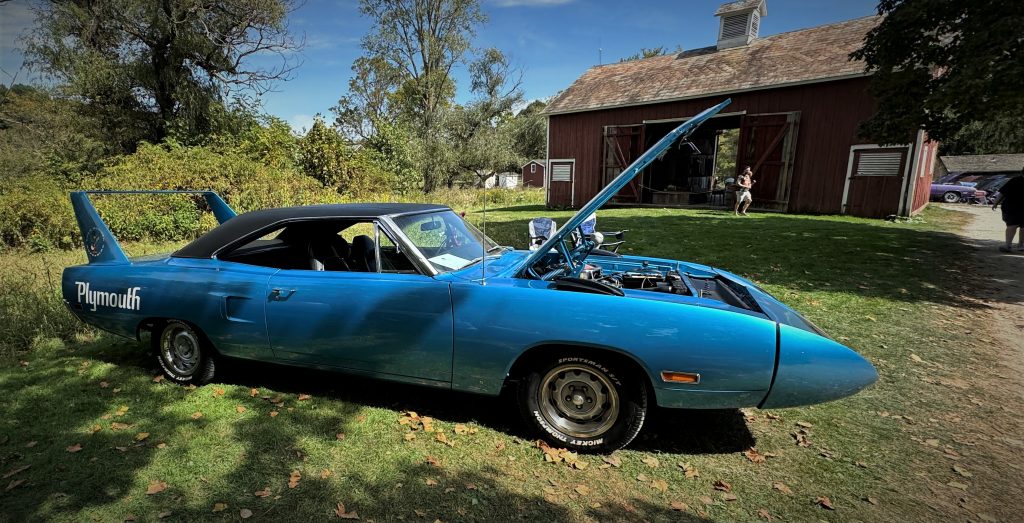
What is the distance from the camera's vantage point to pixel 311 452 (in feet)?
9.00

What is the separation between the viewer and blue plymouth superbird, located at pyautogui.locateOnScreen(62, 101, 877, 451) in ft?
7.86

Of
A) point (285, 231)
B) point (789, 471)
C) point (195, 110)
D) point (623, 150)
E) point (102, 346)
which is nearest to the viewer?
point (789, 471)

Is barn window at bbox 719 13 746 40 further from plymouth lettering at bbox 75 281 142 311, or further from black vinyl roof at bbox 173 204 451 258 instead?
plymouth lettering at bbox 75 281 142 311

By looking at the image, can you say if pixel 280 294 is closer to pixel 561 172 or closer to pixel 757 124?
pixel 757 124

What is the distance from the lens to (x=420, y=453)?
274 centimetres

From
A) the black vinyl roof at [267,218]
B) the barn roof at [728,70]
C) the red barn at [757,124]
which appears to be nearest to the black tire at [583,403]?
the black vinyl roof at [267,218]

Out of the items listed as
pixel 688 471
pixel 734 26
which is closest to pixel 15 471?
pixel 688 471

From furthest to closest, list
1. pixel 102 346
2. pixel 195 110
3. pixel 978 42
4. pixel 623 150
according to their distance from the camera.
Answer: pixel 623 150, pixel 195 110, pixel 978 42, pixel 102 346

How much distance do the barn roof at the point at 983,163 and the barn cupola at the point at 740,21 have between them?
110 feet

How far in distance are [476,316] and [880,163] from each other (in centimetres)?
1653

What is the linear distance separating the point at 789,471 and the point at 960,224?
16470mm

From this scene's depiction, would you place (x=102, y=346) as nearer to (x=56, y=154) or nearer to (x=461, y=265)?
(x=461, y=265)

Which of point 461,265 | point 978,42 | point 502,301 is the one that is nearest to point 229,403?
point 461,265

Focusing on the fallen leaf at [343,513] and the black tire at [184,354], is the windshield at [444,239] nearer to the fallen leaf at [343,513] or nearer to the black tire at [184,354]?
the fallen leaf at [343,513]
